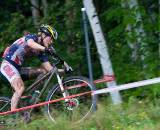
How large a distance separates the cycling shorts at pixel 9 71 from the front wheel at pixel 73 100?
68 cm

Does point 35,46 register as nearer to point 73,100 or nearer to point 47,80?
point 47,80

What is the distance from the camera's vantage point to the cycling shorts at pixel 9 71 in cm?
995

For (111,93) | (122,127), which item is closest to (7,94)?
(111,93)

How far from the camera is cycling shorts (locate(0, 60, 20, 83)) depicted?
9.95 metres

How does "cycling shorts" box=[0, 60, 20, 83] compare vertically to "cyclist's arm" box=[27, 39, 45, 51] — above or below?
below

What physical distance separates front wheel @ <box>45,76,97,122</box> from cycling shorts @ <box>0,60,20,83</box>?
2.22 feet

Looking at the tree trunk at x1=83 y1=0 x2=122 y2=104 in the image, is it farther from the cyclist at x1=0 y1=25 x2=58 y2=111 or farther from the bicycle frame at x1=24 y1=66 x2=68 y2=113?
the bicycle frame at x1=24 y1=66 x2=68 y2=113

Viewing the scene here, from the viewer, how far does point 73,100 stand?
389 inches

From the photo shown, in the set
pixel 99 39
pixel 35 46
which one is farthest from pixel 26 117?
pixel 99 39

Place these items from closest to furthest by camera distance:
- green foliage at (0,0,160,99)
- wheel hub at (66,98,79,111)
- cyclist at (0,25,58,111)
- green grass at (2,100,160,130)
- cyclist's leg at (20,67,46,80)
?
green grass at (2,100,160,130), wheel hub at (66,98,79,111), cyclist at (0,25,58,111), cyclist's leg at (20,67,46,80), green foliage at (0,0,160,99)

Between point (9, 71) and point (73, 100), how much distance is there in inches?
47.6

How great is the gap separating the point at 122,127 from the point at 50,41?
7.76ft

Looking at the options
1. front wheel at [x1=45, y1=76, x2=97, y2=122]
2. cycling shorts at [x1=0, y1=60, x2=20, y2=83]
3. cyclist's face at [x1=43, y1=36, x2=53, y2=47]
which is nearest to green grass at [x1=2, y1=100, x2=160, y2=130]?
front wheel at [x1=45, y1=76, x2=97, y2=122]

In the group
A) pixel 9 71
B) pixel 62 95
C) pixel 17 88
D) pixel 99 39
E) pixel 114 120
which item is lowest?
pixel 114 120
